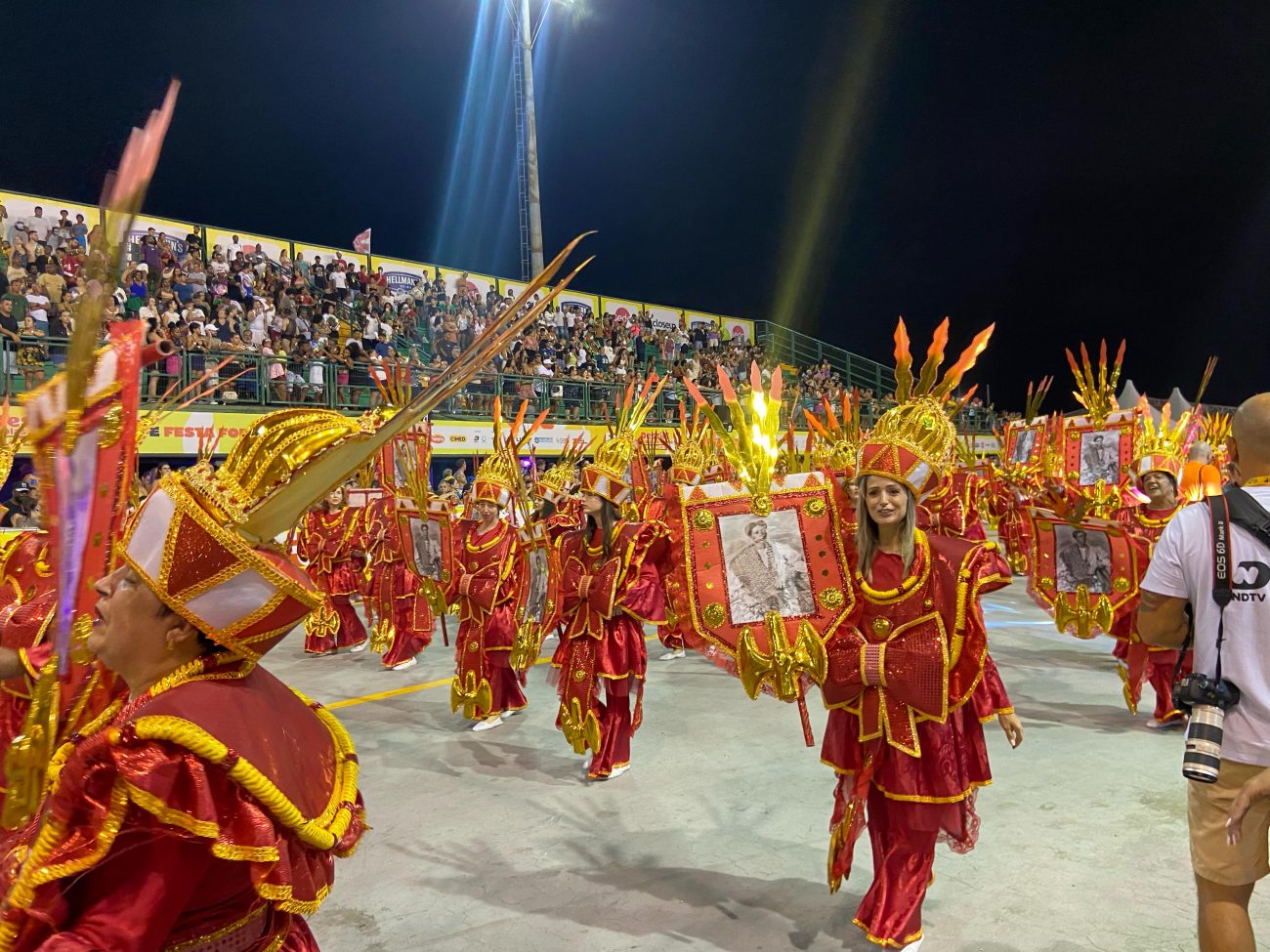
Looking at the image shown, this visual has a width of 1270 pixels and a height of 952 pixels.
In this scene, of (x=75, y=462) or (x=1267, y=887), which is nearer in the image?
(x=75, y=462)

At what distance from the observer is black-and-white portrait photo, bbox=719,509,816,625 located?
2.93m

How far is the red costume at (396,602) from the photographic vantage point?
27.0 ft

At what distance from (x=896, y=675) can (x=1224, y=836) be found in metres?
1.03

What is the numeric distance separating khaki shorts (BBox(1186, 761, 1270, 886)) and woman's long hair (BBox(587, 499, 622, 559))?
3634 mm

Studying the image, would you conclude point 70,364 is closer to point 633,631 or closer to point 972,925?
point 972,925

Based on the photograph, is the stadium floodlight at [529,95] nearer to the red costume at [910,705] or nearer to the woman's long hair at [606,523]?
the woman's long hair at [606,523]

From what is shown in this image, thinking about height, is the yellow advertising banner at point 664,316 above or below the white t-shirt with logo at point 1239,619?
above

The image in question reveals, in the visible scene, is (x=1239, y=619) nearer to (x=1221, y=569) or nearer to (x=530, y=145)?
(x=1221, y=569)

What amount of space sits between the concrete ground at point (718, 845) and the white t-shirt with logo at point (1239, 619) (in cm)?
140

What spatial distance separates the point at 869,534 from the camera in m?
3.16

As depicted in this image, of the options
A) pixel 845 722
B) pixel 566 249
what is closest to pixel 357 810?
pixel 566 249

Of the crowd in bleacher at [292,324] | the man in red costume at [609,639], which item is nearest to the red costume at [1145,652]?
the crowd in bleacher at [292,324]

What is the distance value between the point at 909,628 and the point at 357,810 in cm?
206

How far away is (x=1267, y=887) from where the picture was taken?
3533 millimetres
